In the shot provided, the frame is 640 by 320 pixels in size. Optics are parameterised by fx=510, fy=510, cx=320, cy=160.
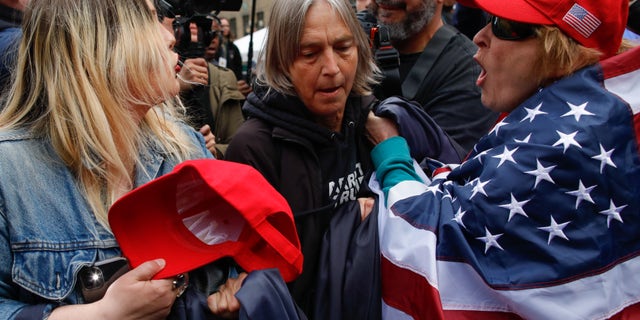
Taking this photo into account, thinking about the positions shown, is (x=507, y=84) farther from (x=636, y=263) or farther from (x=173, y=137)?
(x=173, y=137)

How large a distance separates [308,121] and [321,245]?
17.7 inches

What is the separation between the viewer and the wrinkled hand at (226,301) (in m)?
1.37

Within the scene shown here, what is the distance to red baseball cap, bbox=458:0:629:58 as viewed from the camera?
5.05 ft

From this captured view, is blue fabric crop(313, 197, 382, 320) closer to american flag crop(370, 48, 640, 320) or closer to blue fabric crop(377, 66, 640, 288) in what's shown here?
american flag crop(370, 48, 640, 320)

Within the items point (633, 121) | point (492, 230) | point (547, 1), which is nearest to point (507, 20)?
point (547, 1)

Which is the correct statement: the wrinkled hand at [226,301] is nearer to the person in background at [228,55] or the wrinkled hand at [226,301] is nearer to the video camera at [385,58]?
the video camera at [385,58]

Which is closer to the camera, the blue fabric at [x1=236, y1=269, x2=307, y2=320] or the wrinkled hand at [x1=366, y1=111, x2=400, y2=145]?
the blue fabric at [x1=236, y1=269, x2=307, y2=320]

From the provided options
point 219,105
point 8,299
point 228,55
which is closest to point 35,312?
point 8,299

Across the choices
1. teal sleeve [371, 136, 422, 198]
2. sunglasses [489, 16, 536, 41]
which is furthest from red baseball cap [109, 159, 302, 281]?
sunglasses [489, 16, 536, 41]

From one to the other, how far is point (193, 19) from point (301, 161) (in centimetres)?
170

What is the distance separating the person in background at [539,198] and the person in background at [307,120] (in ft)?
0.92

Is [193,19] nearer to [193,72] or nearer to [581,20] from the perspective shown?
[193,72]

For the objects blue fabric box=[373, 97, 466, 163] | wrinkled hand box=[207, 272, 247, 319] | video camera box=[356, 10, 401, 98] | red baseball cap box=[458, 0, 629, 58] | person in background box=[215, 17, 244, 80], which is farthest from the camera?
person in background box=[215, 17, 244, 80]

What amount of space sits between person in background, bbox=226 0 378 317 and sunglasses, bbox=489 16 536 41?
53 centimetres
